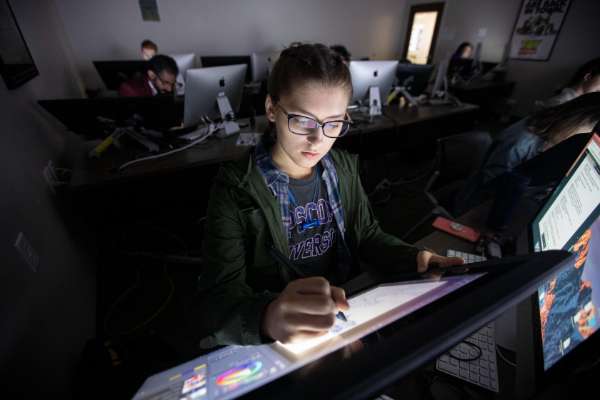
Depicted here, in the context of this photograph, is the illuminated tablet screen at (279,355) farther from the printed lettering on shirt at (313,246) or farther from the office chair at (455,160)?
the office chair at (455,160)

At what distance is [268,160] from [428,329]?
2.42ft

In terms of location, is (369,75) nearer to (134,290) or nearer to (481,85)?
(134,290)

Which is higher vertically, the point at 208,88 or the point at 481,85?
the point at 208,88

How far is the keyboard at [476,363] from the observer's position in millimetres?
627

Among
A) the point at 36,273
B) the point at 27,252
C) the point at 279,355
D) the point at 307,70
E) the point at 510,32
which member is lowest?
the point at 36,273

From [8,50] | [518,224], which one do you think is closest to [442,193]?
[518,224]

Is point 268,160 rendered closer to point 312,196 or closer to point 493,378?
point 312,196

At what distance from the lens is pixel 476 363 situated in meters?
0.66

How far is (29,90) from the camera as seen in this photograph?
67.7 inches

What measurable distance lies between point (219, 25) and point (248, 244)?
5.10 metres

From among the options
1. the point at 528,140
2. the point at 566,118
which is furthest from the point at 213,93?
the point at 566,118

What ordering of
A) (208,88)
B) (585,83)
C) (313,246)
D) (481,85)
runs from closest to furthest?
(313,246), (208,88), (585,83), (481,85)

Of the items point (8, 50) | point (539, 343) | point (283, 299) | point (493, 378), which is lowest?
point (493, 378)

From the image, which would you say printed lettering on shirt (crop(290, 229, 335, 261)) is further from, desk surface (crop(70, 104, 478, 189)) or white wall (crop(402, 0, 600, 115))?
white wall (crop(402, 0, 600, 115))
